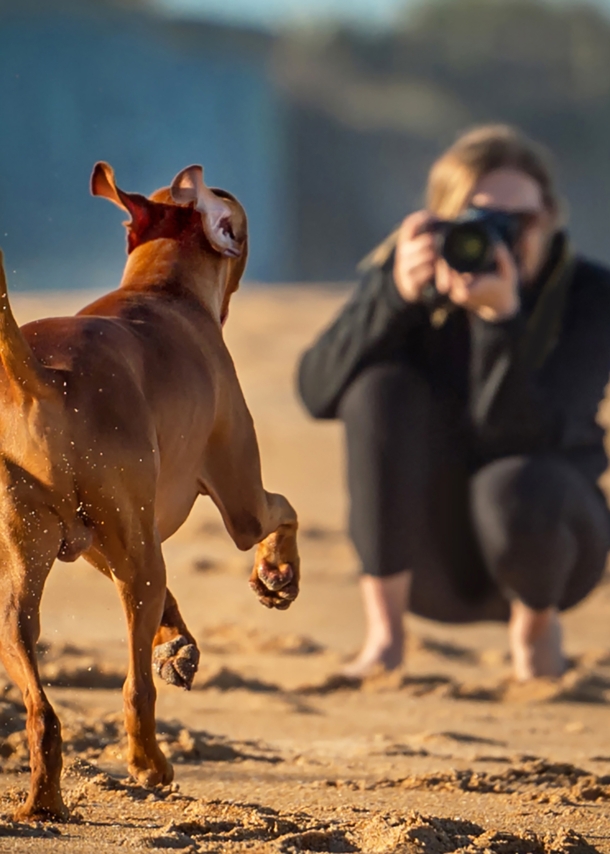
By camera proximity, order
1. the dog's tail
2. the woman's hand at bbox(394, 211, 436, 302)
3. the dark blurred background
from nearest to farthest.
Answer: the dog's tail
the woman's hand at bbox(394, 211, 436, 302)
the dark blurred background

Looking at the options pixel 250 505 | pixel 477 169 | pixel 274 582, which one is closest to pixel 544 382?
pixel 477 169

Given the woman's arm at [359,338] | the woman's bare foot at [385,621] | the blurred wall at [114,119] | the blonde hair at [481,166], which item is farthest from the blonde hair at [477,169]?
the blurred wall at [114,119]

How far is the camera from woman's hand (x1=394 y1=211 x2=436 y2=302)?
438cm

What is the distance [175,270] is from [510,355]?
2.07m

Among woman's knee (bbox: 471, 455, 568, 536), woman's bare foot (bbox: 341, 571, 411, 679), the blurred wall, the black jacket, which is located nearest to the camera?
the black jacket

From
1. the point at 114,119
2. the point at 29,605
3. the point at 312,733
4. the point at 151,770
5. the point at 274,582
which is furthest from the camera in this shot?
the point at 114,119

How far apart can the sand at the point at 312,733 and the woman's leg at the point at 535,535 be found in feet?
0.53

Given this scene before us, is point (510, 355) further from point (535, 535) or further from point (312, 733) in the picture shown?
point (312, 733)

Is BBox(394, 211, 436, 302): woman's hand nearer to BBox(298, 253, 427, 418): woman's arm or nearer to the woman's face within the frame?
BBox(298, 253, 427, 418): woman's arm

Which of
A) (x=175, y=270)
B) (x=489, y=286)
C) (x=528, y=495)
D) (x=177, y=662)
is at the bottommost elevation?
(x=177, y=662)

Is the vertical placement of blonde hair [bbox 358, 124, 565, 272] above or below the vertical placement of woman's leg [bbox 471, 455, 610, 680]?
above

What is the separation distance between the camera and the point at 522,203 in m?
4.58

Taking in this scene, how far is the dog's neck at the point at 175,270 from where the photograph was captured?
2.59 m

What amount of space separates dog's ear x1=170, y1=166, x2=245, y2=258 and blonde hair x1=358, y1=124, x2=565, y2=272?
1975 millimetres
